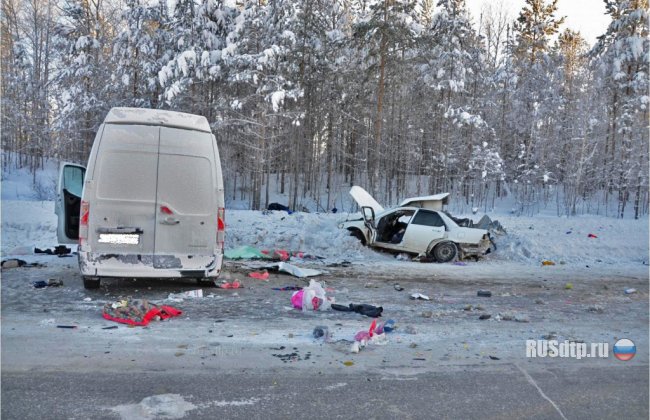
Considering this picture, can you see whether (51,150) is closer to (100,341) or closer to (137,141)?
(137,141)

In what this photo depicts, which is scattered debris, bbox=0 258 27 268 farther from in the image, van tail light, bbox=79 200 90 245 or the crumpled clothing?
the crumpled clothing

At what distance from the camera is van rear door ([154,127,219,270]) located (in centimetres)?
742

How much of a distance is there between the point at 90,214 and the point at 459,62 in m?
29.4

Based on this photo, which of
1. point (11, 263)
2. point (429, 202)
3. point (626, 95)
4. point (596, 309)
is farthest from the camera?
point (626, 95)

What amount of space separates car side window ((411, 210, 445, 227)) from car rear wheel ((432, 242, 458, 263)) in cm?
60

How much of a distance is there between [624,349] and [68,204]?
31.5ft

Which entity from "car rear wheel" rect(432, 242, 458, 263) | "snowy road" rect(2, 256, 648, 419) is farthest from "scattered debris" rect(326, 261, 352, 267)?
"snowy road" rect(2, 256, 648, 419)

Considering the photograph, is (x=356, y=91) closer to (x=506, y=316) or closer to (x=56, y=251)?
(x=56, y=251)

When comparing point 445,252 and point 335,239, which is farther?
point 335,239

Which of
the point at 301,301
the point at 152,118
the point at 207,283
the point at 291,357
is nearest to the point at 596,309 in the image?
the point at 301,301

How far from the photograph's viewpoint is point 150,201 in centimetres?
738

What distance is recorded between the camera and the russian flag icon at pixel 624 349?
5.47 m

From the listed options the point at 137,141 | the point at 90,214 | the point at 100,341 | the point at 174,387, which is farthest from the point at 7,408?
the point at 137,141

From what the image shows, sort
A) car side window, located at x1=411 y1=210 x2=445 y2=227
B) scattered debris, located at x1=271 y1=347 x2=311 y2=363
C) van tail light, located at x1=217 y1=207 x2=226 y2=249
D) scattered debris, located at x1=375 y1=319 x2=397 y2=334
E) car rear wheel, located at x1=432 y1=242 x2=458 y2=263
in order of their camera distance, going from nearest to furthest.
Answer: scattered debris, located at x1=271 y1=347 x2=311 y2=363, scattered debris, located at x1=375 y1=319 x2=397 y2=334, van tail light, located at x1=217 y1=207 x2=226 y2=249, car rear wheel, located at x1=432 y1=242 x2=458 y2=263, car side window, located at x1=411 y1=210 x2=445 y2=227
